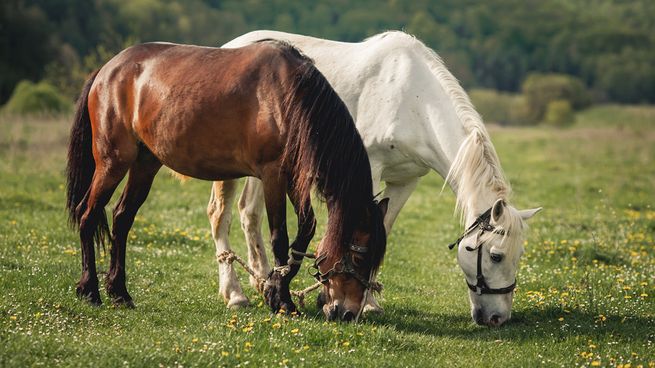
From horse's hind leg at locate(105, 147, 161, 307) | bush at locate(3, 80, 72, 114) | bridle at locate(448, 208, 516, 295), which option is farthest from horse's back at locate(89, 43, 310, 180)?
bush at locate(3, 80, 72, 114)

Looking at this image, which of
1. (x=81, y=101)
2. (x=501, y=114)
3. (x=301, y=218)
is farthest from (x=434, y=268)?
(x=501, y=114)

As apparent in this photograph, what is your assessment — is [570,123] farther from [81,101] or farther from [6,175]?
[81,101]

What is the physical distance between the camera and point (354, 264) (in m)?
6.39

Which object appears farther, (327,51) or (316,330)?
(327,51)

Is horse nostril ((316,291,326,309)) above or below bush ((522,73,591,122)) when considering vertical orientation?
above

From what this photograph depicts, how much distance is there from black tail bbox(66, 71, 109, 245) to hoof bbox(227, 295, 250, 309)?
4.50 ft

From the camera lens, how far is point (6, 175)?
16281 millimetres

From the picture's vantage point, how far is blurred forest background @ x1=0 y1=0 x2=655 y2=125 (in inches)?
1843

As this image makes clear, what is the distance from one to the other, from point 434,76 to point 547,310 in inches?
99.6

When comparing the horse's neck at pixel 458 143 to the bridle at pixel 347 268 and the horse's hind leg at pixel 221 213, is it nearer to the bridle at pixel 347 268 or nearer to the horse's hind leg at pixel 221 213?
the bridle at pixel 347 268

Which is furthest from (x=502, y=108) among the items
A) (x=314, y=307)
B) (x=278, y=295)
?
(x=278, y=295)

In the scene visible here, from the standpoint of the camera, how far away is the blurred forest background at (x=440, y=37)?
46.8 m

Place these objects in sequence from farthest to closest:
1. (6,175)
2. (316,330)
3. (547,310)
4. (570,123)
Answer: (570,123)
(6,175)
(547,310)
(316,330)

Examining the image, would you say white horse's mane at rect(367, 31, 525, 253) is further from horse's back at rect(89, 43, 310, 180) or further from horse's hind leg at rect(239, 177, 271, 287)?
horse's hind leg at rect(239, 177, 271, 287)
